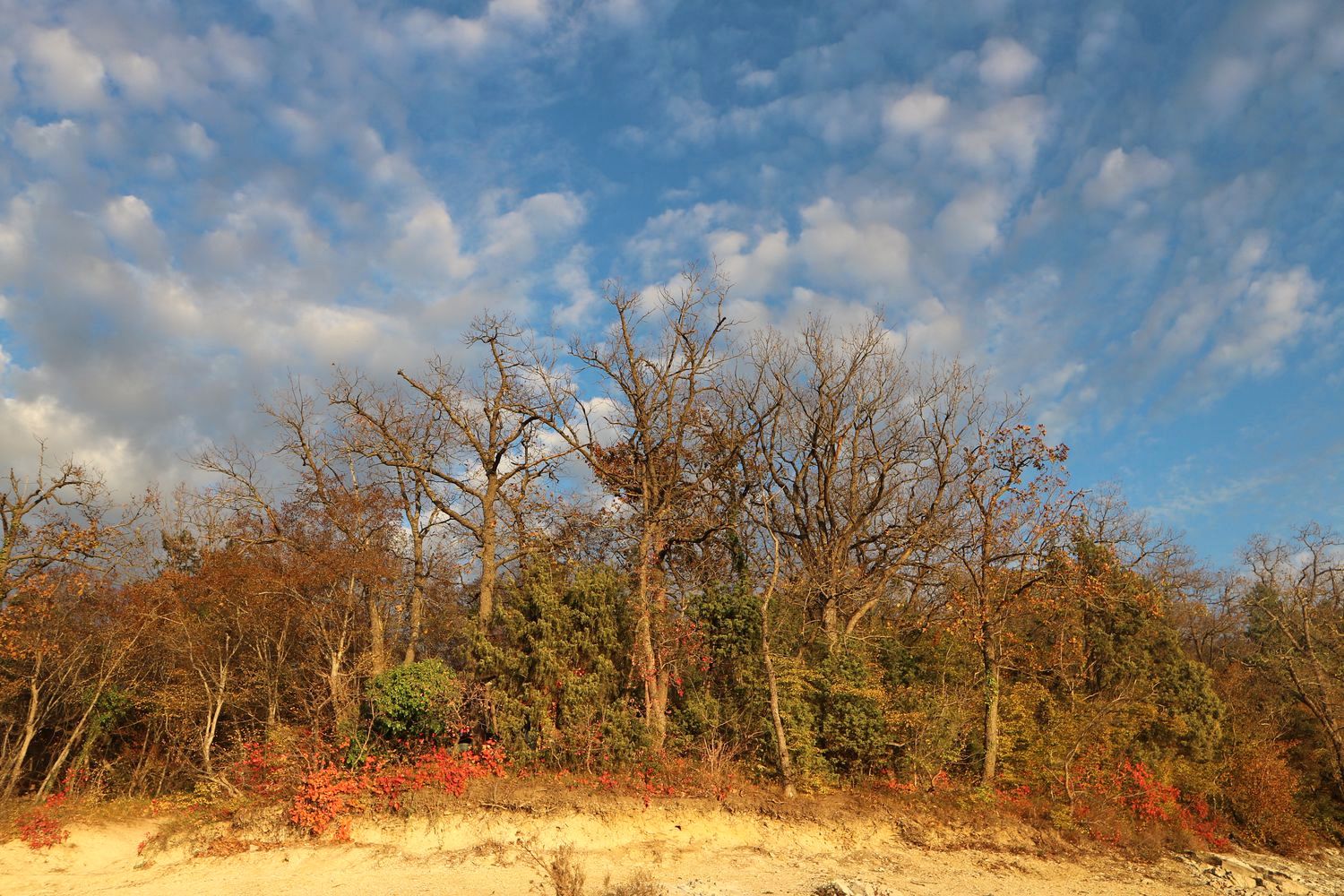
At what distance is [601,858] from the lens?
14391 millimetres

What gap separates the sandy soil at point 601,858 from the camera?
13453 mm

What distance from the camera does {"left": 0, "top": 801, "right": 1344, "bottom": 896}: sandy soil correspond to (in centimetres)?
1345

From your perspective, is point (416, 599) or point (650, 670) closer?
point (650, 670)

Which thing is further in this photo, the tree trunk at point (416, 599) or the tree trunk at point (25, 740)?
the tree trunk at point (416, 599)

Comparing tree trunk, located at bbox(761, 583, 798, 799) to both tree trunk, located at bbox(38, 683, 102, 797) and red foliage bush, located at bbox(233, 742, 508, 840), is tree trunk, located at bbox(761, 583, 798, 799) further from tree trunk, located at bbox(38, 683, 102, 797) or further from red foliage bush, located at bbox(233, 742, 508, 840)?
tree trunk, located at bbox(38, 683, 102, 797)

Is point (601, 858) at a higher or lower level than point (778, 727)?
lower

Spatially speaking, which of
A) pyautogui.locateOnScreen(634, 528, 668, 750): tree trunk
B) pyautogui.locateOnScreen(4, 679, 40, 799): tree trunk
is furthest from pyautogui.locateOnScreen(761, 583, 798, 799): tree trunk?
pyautogui.locateOnScreen(4, 679, 40, 799): tree trunk

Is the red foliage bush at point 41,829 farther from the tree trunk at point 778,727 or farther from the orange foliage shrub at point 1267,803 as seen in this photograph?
the orange foliage shrub at point 1267,803

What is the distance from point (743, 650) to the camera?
720 inches

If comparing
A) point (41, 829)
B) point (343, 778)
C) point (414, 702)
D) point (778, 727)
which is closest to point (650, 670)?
point (778, 727)

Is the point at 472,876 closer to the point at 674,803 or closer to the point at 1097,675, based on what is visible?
the point at 674,803

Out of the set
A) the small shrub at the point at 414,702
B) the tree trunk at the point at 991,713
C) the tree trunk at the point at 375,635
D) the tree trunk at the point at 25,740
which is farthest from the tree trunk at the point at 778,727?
the tree trunk at the point at 25,740

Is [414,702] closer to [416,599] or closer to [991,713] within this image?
[416,599]

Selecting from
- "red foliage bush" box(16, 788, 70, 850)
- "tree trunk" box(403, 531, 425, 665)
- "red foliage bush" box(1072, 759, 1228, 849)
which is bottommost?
"red foliage bush" box(16, 788, 70, 850)
